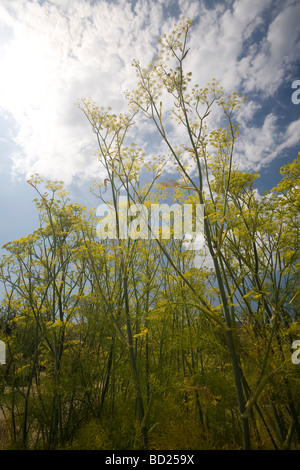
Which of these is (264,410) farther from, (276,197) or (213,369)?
(276,197)

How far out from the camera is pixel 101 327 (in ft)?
16.6

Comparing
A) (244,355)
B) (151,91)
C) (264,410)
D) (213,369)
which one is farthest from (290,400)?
(151,91)

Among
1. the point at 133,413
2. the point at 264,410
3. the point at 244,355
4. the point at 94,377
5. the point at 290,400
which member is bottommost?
the point at 133,413

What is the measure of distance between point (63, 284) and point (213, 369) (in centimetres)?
419

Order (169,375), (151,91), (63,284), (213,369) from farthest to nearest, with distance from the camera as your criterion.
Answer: (213,369)
(63,284)
(169,375)
(151,91)

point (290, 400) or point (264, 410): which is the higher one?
point (290, 400)

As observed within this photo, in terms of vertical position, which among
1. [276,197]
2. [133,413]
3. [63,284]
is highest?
[276,197]

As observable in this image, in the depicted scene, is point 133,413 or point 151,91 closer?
point 151,91

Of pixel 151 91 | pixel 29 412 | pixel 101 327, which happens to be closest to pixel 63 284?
pixel 101 327
